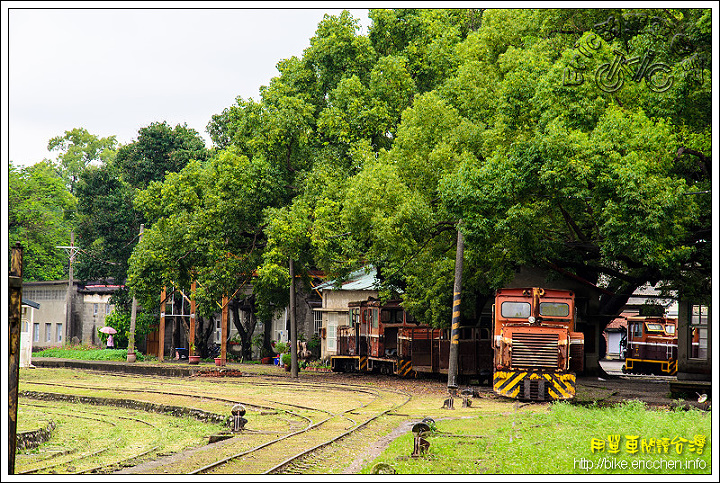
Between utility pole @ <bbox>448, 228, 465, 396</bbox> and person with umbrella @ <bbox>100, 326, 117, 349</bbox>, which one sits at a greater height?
utility pole @ <bbox>448, 228, 465, 396</bbox>

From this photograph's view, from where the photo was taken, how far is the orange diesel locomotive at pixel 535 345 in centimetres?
2498

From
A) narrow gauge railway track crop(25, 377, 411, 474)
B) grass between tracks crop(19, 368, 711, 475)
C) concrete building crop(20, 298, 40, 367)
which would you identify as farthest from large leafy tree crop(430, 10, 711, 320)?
concrete building crop(20, 298, 40, 367)

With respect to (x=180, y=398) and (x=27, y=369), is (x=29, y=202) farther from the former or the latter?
(x=180, y=398)

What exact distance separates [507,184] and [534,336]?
4.63 metres

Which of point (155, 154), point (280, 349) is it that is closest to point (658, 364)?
point (280, 349)

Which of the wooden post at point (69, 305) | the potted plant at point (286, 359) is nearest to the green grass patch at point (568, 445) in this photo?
the potted plant at point (286, 359)

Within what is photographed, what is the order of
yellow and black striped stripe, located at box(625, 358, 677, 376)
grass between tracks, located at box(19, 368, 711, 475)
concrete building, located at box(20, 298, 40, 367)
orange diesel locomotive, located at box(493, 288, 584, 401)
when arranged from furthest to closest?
concrete building, located at box(20, 298, 40, 367) < yellow and black striped stripe, located at box(625, 358, 677, 376) < orange diesel locomotive, located at box(493, 288, 584, 401) < grass between tracks, located at box(19, 368, 711, 475)

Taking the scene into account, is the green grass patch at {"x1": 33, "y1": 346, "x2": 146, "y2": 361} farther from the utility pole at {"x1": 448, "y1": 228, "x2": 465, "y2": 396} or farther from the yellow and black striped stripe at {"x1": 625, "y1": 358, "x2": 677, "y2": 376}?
the utility pole at {"x1": 448, "y1": 228, "x2": 465, "y2": 396}

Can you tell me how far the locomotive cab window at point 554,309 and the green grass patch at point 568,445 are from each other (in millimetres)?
6507

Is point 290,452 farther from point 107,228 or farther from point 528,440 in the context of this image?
point 107,228

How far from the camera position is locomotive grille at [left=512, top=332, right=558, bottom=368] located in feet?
82.2

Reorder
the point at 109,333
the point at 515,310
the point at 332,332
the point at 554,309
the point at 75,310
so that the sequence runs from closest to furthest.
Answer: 1. the point at 554,309
2. the point at 515,310
3. the point at 332,332
4. the point at 109,333
5. the point at 75,310

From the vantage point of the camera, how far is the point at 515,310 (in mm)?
26250

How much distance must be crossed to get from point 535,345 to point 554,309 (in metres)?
1.61
